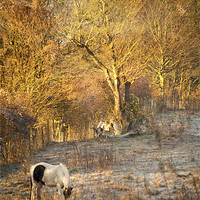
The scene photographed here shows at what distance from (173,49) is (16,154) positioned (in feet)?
49.8

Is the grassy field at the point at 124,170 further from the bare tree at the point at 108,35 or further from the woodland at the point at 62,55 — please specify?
the bare tree at the point at 108,35

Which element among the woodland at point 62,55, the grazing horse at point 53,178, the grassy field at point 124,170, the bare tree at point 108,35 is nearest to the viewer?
the grazing horse at point 53,178

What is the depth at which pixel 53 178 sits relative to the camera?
533cm

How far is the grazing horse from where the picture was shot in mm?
5199

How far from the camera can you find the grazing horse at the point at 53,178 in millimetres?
5199

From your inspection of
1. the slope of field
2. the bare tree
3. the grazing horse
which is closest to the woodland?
the bare tree

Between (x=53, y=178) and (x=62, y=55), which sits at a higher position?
(x=62, y=55)

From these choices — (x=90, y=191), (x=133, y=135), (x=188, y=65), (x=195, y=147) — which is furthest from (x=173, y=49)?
(x=90, y=191)

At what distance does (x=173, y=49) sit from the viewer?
21031 millimetres

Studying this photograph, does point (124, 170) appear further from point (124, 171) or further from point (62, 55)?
point (62, 55)

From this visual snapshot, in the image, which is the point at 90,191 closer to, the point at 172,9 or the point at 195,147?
A: the point at 195,147

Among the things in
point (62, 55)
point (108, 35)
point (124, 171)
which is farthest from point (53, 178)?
point (108, 35)

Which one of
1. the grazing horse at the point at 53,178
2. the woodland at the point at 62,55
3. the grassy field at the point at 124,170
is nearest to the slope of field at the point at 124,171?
the grassy field at the point at 124,170

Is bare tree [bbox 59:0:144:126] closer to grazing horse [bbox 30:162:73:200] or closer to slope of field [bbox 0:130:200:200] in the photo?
slope of field [bbox 0:130:200:200]
